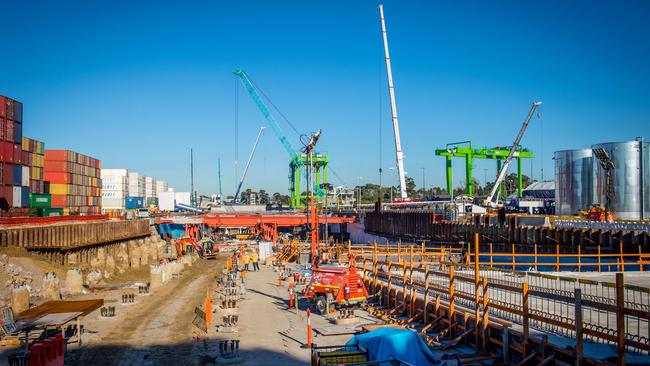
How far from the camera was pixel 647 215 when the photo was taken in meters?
55.9

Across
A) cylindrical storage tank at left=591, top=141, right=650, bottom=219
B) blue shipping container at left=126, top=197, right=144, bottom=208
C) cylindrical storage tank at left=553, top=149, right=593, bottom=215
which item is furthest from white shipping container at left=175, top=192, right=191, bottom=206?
cylindrical storage tank at left=591, top=141, right=650, bottom=219

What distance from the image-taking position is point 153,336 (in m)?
20.8

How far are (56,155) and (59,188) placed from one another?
5.13 m

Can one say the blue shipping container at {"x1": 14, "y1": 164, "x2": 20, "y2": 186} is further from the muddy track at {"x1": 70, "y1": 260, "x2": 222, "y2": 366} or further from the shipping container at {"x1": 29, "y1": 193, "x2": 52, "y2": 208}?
the muddy track at {"x1": 70, "y1": 260, "x2": 222, "y2": 366}

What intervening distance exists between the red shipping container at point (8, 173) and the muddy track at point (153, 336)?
29981 millimetres

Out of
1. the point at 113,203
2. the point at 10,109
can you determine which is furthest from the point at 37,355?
the point at 113,203

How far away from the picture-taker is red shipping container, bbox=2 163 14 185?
52375 millimetres

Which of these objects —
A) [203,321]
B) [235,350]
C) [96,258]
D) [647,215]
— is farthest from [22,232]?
[647,215]

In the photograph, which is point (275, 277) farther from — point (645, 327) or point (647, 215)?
point (647, 215)

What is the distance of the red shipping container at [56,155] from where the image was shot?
82.3m

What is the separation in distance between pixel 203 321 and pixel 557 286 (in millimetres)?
15277

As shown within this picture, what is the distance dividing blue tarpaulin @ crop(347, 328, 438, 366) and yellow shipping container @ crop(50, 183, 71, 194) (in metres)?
81.2

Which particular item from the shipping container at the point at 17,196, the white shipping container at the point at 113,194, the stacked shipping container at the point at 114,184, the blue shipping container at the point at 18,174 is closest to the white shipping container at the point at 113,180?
the stacked shipping container at the point at 114,184

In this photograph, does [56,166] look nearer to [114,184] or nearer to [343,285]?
[343,285]
